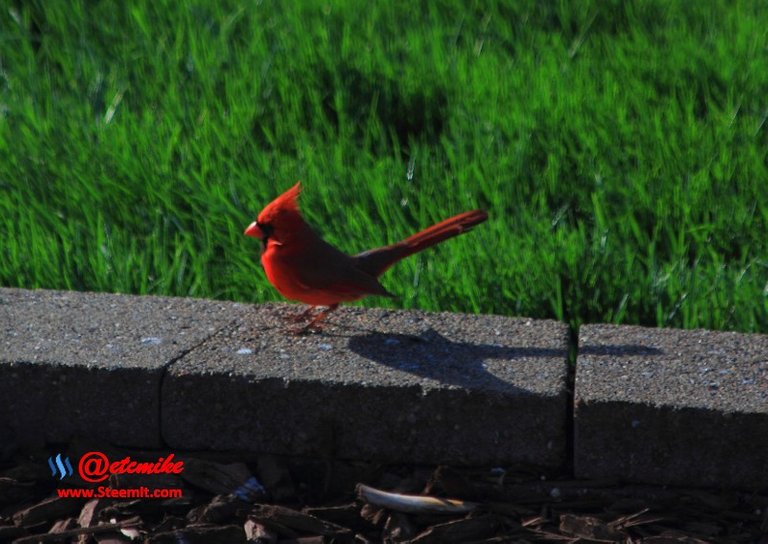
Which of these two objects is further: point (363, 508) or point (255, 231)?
point (255, 231)

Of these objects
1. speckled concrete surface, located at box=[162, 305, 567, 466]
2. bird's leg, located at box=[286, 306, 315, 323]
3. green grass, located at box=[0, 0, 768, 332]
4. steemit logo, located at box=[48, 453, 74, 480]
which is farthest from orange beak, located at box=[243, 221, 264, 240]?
steemit logo, located at box=[48, 453, 74, 480]

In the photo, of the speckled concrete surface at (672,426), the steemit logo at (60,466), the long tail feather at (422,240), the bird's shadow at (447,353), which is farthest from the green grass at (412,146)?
the steemit logo at (60,466)

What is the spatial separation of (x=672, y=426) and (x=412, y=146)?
6.40 ft

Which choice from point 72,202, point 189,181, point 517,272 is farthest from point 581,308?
point 72,202

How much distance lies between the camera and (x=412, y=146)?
441 centimetres

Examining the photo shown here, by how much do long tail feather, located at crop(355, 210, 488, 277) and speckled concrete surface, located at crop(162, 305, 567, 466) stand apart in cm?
33

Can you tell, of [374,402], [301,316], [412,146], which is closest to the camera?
[374,402]

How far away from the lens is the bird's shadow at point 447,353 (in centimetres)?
285

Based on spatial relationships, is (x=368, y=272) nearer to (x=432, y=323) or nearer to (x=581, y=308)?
A: (x=432, y=323)

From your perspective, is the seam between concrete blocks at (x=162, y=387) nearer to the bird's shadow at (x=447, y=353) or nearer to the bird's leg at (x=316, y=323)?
the bird's leg at (x=316, y=323)

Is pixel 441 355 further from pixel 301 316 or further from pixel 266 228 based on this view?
pixel 266 228

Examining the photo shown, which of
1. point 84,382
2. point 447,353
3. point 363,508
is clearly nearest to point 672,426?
point 447,353

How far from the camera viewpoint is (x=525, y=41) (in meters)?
5.42

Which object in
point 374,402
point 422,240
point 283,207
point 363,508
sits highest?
point 283,207
